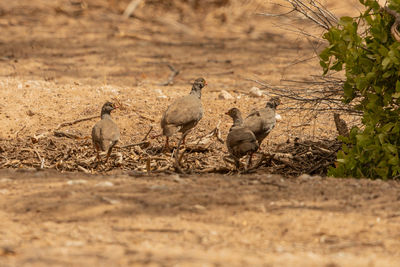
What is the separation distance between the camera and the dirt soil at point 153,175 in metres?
3.24

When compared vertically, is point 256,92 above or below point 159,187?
above

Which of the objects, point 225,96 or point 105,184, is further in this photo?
point 225,96

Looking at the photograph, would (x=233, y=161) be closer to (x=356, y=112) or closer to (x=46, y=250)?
(x=356, y=112)

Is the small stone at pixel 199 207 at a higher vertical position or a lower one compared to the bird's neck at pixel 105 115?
higher

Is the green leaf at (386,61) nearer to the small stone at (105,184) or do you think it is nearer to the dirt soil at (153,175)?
the dirt soil at (153,175)

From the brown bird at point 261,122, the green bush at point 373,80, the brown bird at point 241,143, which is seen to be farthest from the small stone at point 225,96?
the green bush at point 373,80

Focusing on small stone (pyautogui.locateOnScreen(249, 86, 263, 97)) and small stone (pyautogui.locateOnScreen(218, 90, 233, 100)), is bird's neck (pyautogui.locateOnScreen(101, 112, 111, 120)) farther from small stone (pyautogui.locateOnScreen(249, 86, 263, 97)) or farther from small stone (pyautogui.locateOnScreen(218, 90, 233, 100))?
small stone (pyautogui.locateOnScreen(249, 86, 263, 97))

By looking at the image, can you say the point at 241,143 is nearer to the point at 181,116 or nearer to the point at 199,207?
the point at 181,116

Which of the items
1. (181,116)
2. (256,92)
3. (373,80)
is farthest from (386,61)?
(256,92)

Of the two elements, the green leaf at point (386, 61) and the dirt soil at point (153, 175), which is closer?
the dirt soil at point (153, 175)

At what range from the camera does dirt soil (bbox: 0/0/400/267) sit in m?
3.24

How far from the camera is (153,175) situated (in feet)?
16.7

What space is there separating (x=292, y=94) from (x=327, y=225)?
10.6 feet

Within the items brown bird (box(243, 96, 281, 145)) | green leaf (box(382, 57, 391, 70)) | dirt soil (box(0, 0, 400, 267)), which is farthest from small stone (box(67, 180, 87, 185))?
brown bird (box(243, 96, 281, 145))
